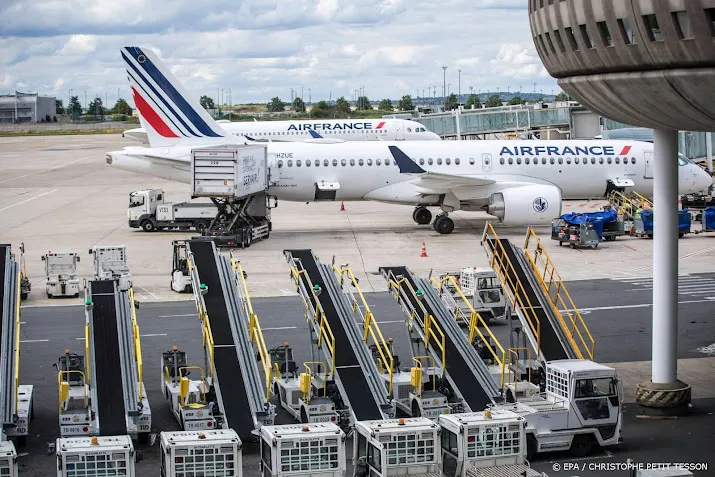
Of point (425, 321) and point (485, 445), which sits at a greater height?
point (425, 321)

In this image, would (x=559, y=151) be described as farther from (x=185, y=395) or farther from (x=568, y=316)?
(x=185, y=395)

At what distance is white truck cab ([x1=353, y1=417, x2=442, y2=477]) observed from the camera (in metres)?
18.7

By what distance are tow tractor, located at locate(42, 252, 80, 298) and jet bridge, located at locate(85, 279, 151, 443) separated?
1242 cm

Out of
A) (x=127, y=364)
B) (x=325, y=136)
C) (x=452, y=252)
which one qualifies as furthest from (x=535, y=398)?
(x=325, y=136)

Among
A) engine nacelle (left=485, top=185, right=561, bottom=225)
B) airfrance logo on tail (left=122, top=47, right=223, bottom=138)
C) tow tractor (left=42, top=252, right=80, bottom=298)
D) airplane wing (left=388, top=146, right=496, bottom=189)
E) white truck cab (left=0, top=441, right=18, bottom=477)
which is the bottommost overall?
white truck cab (left=0, top=441, right=18, bottom=477)

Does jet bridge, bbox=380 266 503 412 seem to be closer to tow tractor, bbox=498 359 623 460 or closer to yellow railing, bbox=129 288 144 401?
tow tractor, bbox=498 359 623 460

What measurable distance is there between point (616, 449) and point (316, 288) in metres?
8.07

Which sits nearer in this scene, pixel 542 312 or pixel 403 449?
pixel 403 449

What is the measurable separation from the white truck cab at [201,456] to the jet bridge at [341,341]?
436 cm

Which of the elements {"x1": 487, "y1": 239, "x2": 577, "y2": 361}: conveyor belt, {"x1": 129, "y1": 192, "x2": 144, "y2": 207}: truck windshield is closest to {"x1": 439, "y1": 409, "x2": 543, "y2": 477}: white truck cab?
{"x1": 487, "y1": 239, "x2": 577, "y2": 361}: conveyor belt

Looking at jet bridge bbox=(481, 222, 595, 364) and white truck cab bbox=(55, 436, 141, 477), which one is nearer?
white truck cab bbox=(55, 436, 141, 477)

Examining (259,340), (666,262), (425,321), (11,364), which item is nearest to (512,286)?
(425,321)

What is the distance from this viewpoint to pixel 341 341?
24953 millimetres

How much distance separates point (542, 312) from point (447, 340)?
116 inches
